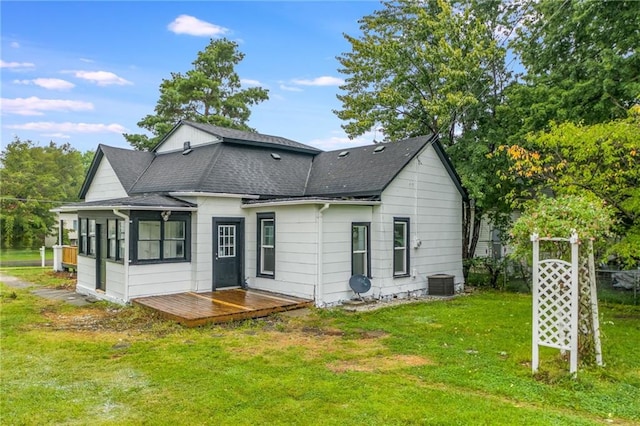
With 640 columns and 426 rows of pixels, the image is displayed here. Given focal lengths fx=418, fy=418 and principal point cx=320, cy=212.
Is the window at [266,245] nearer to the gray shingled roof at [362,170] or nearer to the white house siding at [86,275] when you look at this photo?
the gray shingled roof at [362,170]

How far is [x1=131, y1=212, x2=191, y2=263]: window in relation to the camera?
9.99 m

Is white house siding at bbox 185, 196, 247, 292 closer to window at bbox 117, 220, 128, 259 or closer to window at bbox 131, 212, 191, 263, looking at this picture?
window at bbox 131, 212, 191, 263

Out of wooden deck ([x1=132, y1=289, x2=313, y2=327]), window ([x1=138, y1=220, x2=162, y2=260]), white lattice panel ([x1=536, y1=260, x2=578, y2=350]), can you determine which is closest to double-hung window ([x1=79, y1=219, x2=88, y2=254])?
window ([x1=138, y1=220, x2=162, y2=260])

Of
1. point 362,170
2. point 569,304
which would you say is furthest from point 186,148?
point 569,304

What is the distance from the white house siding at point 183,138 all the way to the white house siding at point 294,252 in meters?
3.57

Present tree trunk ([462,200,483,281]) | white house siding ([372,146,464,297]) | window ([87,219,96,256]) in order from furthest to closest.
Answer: tree trunk ([462,200,483,281]), window ([87,219,96,256]), white house siding ([372,146,464,297])

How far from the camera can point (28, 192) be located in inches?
1116

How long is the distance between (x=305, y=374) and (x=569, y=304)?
3.58 metres

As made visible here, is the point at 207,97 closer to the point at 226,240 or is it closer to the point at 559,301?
the point at 226,240

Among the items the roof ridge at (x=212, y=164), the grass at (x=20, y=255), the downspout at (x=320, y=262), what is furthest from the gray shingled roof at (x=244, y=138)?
the grass at (x=20, y=255)

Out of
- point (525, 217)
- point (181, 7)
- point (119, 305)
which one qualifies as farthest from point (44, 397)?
point (181, 7)

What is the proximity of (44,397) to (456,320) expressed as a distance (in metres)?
7.16

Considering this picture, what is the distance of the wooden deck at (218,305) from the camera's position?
8.16 meters

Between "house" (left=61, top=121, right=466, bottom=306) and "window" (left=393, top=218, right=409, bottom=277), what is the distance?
0.03 meters
